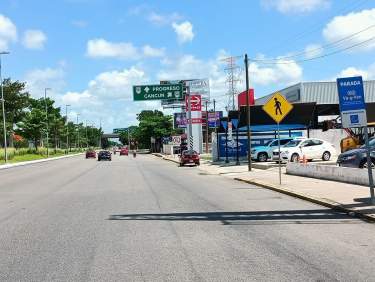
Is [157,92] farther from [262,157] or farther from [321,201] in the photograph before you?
[321,201]

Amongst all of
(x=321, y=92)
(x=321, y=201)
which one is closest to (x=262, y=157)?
(x=321, y=201)

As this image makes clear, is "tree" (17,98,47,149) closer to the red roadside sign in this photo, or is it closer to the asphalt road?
the red roadside sign

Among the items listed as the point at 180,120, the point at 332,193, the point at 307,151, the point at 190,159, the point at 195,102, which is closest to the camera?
the point at 332,193

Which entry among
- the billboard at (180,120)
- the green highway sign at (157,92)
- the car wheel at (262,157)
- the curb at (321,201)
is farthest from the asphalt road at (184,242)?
the billboard at (180,120)

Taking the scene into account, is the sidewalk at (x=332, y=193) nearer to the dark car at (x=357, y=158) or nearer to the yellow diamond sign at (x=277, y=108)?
the dark car at (x=357, y=158)

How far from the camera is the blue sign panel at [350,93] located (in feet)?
47.0

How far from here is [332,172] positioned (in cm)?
2283

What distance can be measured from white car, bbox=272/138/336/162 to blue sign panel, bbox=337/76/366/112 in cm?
2353

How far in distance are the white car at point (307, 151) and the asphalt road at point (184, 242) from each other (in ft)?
69.3

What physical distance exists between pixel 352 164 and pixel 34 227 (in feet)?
49.6

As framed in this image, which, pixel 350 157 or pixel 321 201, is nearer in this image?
pixel 321 201

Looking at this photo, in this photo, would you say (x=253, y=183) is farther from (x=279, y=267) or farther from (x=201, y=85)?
(x=201, y=85)

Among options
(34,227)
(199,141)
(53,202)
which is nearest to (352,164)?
(53,202)

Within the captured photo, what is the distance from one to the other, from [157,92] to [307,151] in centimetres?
2522
